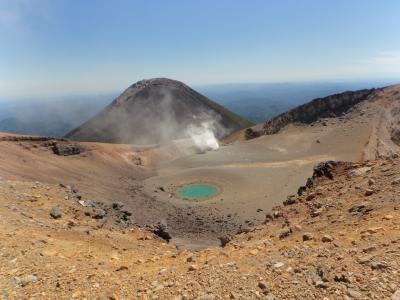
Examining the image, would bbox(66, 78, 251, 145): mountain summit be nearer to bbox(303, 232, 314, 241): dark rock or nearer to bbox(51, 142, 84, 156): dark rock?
bbox(51, 142, 84, 156): dark rock

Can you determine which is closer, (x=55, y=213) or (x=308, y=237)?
(x=308, y=237)

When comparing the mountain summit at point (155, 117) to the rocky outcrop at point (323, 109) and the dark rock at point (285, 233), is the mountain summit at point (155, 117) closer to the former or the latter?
the rocky outcrop at point (323, 109)

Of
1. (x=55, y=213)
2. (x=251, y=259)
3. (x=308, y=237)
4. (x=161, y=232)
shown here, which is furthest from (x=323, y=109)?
(x=251, y=259)

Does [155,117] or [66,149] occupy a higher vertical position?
[155,117]

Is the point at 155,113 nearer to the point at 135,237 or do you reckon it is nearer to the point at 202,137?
the point at 202,137

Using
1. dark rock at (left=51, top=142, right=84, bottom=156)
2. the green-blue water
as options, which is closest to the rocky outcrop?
the green-blue water

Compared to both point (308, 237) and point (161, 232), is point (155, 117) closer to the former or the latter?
point (161, 232)
